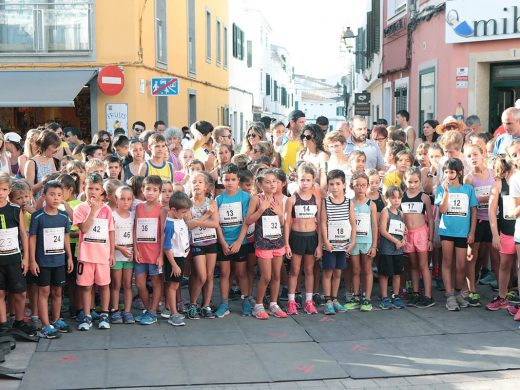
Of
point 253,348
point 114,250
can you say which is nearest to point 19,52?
point 114,250

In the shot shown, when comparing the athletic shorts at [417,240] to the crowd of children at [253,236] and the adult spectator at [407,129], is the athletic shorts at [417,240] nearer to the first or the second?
the crowd of children at [253,236]

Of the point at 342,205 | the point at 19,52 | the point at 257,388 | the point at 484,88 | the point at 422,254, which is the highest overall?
the point at 19,52

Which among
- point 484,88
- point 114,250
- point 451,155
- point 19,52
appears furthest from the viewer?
point 19,52

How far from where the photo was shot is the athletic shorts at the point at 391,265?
8.62m

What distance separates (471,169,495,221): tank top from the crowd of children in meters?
0.02

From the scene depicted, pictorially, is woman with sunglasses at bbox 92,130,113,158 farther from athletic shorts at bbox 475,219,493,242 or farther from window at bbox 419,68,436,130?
window at bbox 419,68,436,130

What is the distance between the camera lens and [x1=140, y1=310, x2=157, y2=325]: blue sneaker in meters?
7.91

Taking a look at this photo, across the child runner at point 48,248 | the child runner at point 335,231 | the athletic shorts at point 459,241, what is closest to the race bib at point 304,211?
the child runner at point 335,231

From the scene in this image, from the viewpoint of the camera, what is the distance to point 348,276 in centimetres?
895

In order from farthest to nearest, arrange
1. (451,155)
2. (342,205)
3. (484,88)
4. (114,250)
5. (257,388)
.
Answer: (484,88), (451,155), (342,205), (114,250), (257,388)

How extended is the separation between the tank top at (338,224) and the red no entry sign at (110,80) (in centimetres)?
1177

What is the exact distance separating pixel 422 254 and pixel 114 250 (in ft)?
10.7

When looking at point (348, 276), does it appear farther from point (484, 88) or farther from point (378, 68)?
point (378, 68)

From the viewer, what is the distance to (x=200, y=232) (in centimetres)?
816
